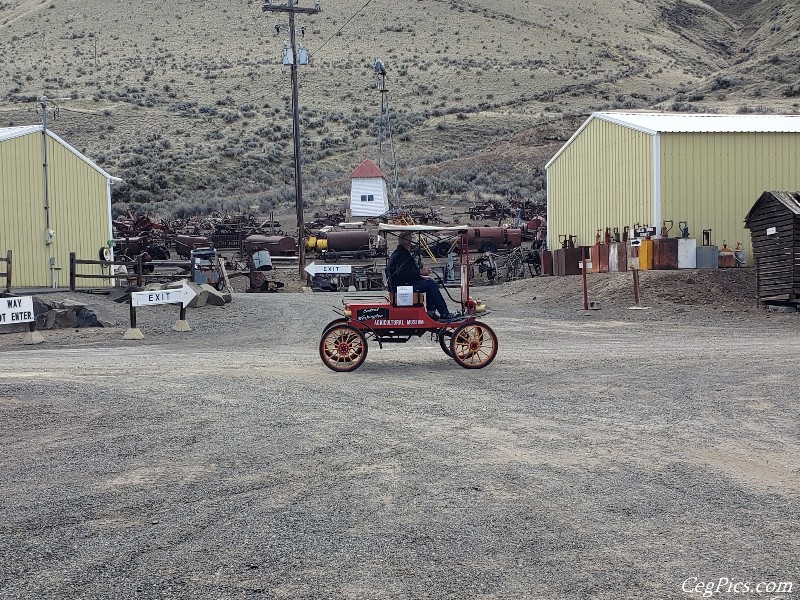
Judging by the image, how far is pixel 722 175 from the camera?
31.1m

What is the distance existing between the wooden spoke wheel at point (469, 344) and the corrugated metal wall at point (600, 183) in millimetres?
17867

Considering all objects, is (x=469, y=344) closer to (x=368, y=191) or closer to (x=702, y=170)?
(x=702, y=170)

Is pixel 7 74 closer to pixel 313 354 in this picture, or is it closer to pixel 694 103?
pixel 694 103

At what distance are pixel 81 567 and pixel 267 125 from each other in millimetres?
79685

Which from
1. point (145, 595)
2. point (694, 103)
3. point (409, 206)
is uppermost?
point (694, 103)

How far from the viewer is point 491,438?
9383mm

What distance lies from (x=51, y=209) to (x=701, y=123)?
20488 mm

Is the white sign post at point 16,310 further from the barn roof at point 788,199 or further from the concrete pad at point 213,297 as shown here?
the barn roof at point 788,199

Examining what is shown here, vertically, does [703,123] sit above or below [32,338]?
above

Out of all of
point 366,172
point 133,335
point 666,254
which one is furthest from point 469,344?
point 366,172

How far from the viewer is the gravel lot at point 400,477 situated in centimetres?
576

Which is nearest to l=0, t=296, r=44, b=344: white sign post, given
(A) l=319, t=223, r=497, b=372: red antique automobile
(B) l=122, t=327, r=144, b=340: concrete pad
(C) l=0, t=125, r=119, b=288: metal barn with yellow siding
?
(B) l=122, t=327, r=144, b=340: concrete pad

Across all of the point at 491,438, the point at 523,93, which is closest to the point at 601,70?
the point at 523,93

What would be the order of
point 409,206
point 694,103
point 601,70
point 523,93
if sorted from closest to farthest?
point 409,206
point 694,103
point 523,93
point 601,70
